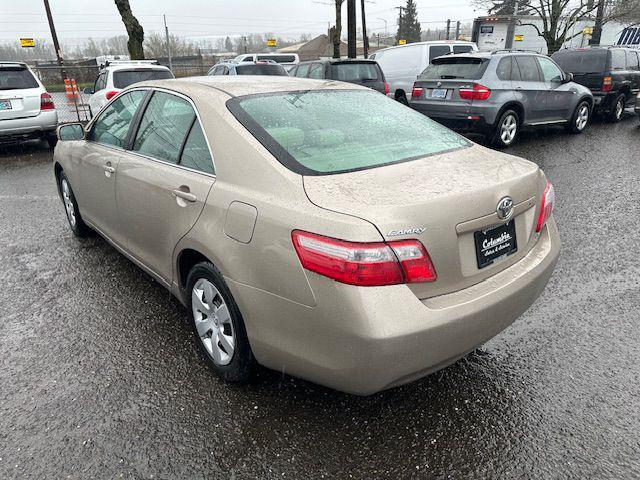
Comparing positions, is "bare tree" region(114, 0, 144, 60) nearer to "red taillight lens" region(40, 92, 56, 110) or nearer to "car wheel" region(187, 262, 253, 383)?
"red taillight lens" region(40, 92, 56, 110)

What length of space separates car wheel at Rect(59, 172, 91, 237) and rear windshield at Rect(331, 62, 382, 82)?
7.51 m

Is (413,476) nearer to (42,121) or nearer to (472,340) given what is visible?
(472,340)

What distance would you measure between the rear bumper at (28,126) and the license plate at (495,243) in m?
9.28

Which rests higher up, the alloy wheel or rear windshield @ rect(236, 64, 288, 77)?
rear windshield @ rect(236, 64, 288, 77)

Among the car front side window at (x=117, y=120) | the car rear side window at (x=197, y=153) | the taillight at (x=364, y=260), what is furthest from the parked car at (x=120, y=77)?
the taillight at (x=364, y=260)

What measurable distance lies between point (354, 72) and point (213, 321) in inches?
380

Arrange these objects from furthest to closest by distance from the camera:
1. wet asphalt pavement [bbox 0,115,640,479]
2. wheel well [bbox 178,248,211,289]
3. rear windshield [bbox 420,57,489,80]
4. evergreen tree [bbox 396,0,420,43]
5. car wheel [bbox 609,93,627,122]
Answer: evergreen tree [bbox 396,0,420,43], car wheel [bbox 609,93,627,122], rear windshield [bbox 420,57,489,80], wheel well [bbox 178,248,211,289], wet asphalt pavement [bbox 0,115,640,479]

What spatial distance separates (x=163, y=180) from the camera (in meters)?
2.77

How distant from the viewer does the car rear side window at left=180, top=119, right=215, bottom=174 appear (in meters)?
2.51

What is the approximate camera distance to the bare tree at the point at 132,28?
1585 centimetres

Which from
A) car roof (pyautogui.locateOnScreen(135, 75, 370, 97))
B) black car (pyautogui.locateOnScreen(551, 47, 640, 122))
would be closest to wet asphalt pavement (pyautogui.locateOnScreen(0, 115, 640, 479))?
car roof (pyautogui.locateOnScreen(135, 75, 370, 97))

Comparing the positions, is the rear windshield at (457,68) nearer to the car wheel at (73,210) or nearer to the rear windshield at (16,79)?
the car wheel at (73,210)

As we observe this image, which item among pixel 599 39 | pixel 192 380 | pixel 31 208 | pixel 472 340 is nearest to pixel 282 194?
pixel 472 340

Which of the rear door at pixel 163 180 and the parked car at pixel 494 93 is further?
the parked car at pixel 494 93
